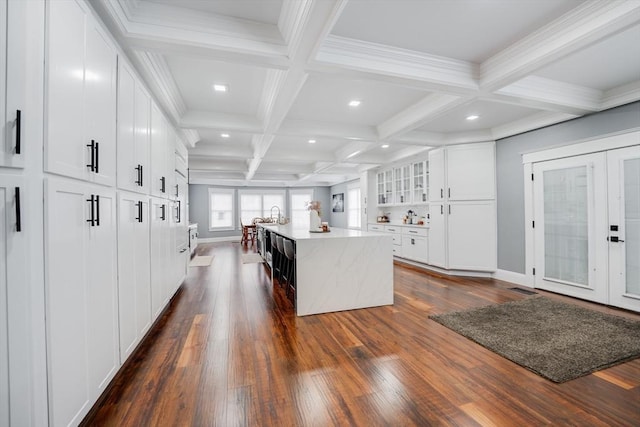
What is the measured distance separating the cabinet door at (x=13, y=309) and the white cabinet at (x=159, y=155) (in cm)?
160

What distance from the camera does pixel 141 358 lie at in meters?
2.12

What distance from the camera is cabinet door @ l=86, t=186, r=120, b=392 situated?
4.77ft

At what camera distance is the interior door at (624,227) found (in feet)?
10.2

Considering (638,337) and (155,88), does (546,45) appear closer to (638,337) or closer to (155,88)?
(638,337)

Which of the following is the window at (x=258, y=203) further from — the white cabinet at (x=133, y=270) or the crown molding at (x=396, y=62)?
the crown molding at (x=396, y=62)

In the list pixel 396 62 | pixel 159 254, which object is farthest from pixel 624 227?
pixel 159 254

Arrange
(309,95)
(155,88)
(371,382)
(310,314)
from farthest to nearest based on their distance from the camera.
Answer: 1. (309,95)
2. (310,314)
3. (155,88)
4. (371,382)

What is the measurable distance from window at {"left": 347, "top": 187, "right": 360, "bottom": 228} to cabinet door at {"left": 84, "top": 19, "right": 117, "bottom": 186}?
8634 millimetres

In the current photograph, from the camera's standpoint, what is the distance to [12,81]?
957 mm

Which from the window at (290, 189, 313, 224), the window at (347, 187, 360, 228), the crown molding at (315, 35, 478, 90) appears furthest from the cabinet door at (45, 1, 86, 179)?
the window at (290, 189, 313, 224)

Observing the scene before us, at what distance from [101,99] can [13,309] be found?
1182 millimetres

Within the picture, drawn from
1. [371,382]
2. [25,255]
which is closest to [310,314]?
[371,382]

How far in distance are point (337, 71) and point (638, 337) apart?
11.9 ft

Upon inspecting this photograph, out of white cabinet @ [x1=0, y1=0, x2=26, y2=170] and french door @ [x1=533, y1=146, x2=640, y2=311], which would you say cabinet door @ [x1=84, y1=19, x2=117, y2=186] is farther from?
french door @ [x1=533, y1=146, x2=640, y2=311]
